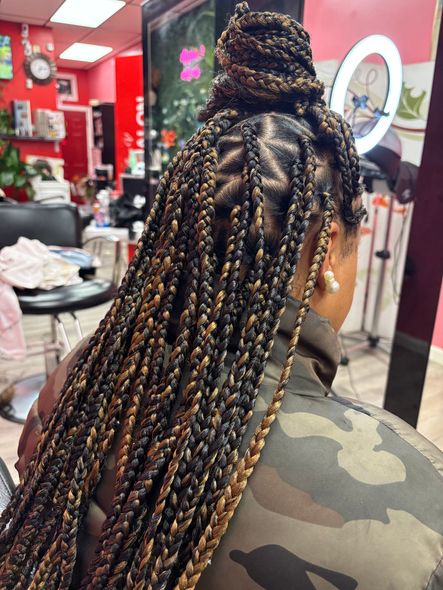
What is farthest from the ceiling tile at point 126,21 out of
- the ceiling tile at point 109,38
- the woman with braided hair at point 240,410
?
the woman with braided hair at point 240,410

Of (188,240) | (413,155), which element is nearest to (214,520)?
(188,240)

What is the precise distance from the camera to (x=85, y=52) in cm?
773

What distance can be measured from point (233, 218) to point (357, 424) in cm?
26

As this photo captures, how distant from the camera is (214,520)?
466 millimetres

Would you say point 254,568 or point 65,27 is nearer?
point 254,568

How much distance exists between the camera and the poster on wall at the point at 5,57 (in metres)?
5.30

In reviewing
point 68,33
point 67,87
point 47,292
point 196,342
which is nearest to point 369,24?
point 196,342

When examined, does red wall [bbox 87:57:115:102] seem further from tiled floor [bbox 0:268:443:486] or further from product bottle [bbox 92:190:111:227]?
tiled floor [bbox 0:268:443:486]

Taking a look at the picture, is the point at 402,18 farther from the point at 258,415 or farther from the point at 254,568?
the point at 254,568

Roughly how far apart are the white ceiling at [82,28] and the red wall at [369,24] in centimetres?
318

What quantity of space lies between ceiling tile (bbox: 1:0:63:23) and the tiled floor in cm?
324

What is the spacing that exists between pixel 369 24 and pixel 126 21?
516 centimetres

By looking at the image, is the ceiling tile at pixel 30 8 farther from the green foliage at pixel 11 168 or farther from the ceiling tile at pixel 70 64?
the ceiling tile at pixel 70 64

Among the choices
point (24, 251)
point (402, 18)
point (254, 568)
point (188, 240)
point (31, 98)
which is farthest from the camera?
point (31, 98)
